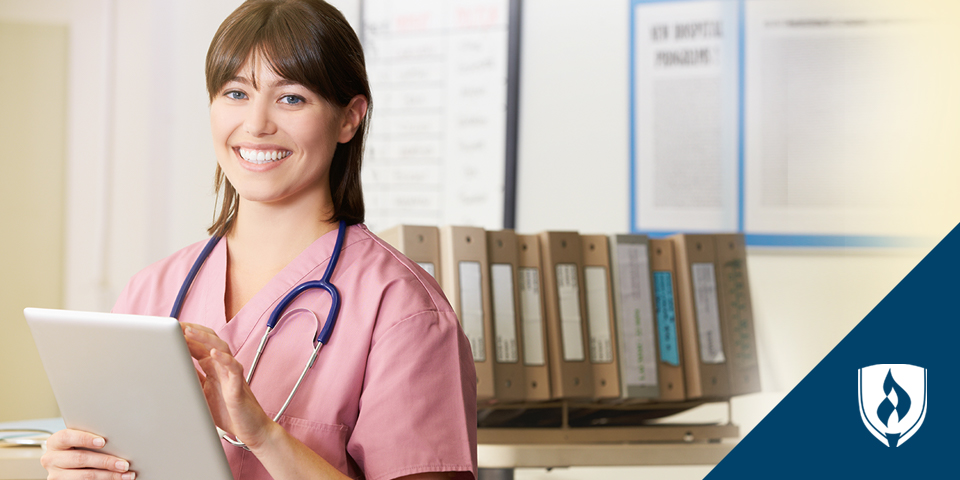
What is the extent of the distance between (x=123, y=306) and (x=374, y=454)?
424 millimetres

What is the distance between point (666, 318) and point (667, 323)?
1 cm

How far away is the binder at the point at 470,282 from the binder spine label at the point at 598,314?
0.23 m

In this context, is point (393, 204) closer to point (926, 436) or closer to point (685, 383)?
point (685, 383)

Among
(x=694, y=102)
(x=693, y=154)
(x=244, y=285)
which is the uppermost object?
(x=694, y=102)

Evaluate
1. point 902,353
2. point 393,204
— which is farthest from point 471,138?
point 902,353

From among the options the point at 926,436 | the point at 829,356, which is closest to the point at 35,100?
the point at 829,356

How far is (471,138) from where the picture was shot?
2.39 meters

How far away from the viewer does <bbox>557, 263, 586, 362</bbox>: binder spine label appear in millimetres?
1675

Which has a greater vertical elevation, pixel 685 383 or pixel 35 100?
pixel 35 100

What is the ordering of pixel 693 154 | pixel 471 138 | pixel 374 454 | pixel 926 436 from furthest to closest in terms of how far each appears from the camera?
pixel 471 138 < pixel 693 154 < pixel 926 436 < pixel 374 454

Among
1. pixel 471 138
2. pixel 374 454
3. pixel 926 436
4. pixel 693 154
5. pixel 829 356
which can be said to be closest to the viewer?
pixel 374 454

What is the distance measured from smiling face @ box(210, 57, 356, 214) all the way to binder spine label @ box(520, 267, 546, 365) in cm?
85

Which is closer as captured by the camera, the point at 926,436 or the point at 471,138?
the point at 926,436

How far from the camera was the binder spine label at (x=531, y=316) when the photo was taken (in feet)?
5.44
